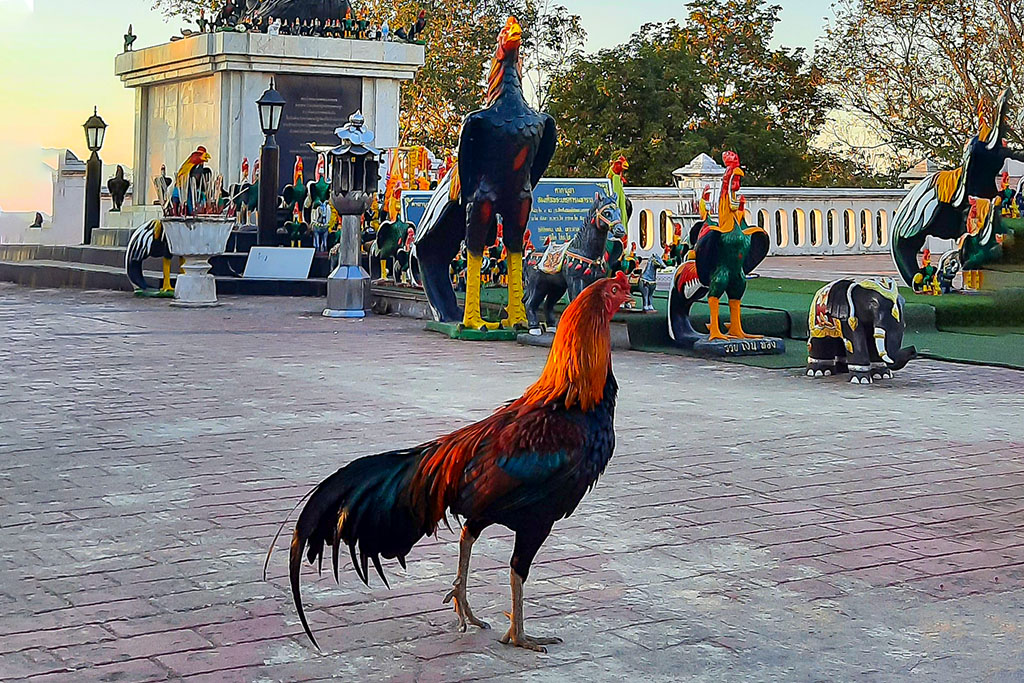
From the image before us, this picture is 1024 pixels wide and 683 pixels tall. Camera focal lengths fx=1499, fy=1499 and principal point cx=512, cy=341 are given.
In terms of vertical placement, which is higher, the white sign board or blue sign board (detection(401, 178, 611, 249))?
blue sign board (detection(401, 178, 611, 249))

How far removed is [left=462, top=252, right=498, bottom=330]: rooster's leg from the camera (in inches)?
520

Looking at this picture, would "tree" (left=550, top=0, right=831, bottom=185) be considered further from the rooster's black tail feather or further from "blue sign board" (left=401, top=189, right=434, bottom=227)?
the rooster's black tail feather

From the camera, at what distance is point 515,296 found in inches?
531

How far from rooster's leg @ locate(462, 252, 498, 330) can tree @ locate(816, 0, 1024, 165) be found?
829 inches

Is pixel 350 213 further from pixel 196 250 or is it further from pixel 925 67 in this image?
pixel 925 67

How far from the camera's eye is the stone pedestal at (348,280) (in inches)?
625

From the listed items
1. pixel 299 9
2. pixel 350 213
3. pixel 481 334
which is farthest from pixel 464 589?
pixel 299 9

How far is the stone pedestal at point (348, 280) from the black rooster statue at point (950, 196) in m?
6.15

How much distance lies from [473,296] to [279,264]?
6822mm

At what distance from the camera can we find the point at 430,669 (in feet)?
13.9

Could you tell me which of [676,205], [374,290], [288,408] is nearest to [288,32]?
[676,205]

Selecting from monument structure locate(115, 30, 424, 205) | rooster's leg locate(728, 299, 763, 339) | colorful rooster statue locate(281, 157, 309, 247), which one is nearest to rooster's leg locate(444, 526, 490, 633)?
rooster's leg locate(728, 299, 763, 339)

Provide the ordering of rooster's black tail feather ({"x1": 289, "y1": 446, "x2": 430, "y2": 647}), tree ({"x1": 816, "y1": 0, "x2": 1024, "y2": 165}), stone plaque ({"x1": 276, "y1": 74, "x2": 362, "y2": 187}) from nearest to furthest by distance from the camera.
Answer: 1. rooster's black tail feather ({"x1": 289, "y1": 446, "x2": 430, "y2": 647})
2. stone plaque ({"x1": 276, "y1": 74, "x2": 362, "y2": 187})
3. tree ({"x1": 816, "y1": 0, "x2": 1024, "y2": 165})

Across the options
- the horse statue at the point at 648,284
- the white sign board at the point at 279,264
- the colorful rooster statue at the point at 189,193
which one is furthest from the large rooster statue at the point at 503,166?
the white sign board at the point at 279,264
